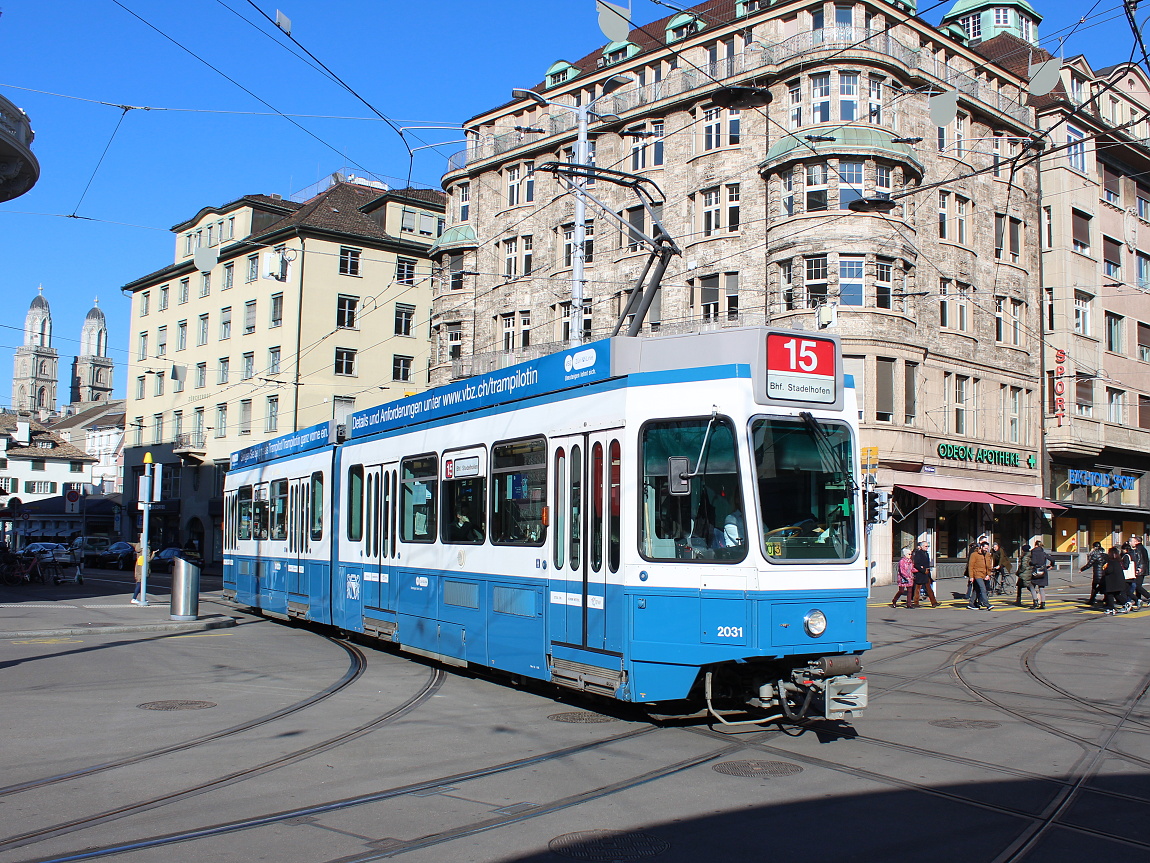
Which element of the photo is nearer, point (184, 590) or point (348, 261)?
point (184, 590)

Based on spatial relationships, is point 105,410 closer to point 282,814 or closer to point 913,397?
point 913,397

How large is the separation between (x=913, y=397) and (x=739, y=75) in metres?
12.3

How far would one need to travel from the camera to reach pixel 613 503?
9133mm

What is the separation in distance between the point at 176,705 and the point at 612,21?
1272 cm

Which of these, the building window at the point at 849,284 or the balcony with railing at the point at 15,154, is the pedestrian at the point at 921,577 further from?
the balcony with railing at the point at 15,154

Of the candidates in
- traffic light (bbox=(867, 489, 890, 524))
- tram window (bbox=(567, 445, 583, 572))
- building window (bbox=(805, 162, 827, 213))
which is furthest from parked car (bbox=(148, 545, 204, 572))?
tram window (bbox=(567, 445, 583, 572))

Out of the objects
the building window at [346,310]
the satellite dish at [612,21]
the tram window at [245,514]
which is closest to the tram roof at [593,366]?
the satellite dish at [612,21]

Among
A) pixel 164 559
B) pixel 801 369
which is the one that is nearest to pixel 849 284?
pixel 801 369

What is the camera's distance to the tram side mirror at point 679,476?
27.2ft

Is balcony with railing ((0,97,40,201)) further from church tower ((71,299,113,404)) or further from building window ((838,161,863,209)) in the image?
church tower ((71,299,113,404))

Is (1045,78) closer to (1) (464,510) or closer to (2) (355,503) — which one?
(1) (464,510)

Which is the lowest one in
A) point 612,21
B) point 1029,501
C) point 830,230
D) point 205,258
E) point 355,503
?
point 355,503

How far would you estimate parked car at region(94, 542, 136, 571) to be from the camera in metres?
50.9

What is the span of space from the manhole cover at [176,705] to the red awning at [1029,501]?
32.5 metres
